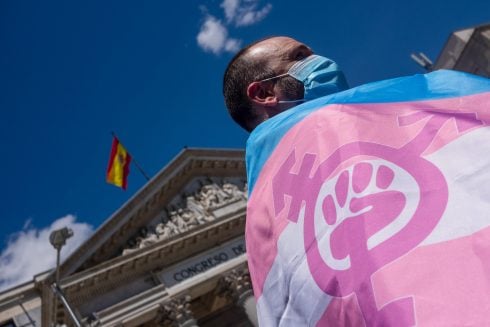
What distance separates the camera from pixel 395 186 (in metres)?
1.64

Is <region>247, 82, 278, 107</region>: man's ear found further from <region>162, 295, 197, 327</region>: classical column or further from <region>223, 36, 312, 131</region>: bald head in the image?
<region>162, 295, 197, 327</region>: classical column

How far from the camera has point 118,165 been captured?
2605 cm

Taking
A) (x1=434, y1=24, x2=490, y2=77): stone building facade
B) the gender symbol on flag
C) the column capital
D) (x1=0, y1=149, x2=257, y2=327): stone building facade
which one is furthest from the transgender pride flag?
(x1=434, y1=24, x2=490, y2=77): stone building facade

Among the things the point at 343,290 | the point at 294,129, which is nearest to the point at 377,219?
the point at 343,290

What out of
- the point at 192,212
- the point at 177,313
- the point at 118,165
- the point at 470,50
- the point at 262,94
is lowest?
the point at 262,94

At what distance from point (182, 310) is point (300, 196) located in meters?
19.1

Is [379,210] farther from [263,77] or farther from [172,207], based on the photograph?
[172,207]

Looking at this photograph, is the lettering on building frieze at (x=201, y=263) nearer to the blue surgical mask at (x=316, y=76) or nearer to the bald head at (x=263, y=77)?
the bald head at (x=263, y=77)

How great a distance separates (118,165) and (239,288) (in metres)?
9.45

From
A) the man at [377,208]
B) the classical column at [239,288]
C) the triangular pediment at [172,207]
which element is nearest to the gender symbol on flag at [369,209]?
the man at [377,208]

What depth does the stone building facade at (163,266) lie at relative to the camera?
19.8 metres

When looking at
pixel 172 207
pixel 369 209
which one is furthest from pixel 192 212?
pixel 369 209

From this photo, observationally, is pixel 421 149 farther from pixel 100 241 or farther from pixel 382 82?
pixel 100 241

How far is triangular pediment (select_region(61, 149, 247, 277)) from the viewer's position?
22.0 meters
